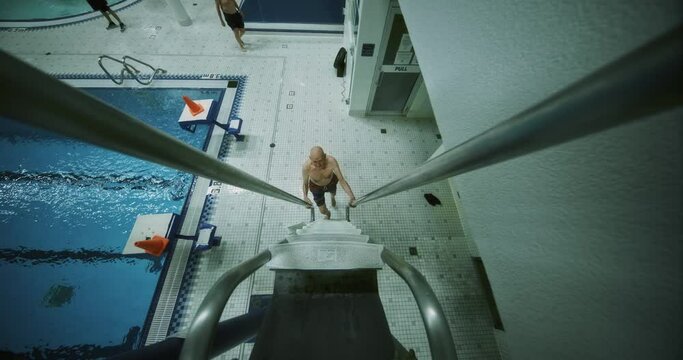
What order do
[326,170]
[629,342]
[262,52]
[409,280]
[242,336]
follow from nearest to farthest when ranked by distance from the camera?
[629,342] < [409,280] < [242,336] < [326,170] < [262,52]

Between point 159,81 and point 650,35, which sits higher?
point 159,81

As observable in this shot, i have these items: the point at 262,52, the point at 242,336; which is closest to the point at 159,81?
the point at 262,52

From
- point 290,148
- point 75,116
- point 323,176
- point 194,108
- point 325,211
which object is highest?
point 194,108

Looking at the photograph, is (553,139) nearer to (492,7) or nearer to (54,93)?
(54,93)

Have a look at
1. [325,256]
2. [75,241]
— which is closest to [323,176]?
[325,256]

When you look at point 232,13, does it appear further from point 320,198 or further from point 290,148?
point 320,198

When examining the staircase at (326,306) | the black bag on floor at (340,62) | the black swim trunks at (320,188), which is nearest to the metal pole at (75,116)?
the staircase at (326,306)
